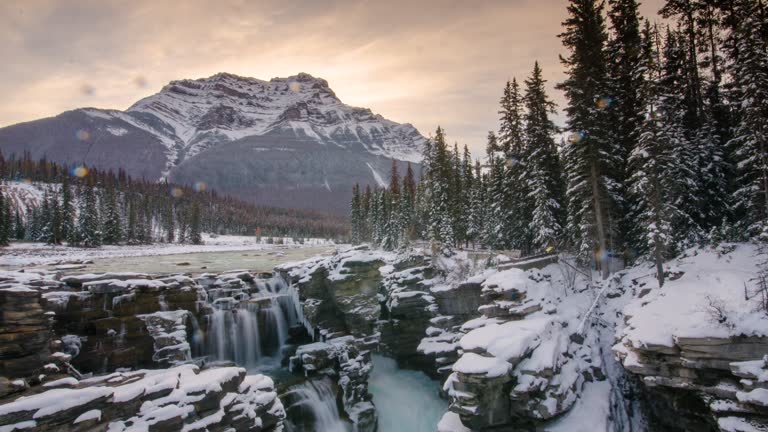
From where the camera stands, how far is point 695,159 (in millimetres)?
23844

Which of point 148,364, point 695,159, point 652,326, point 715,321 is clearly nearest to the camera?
point 715,321

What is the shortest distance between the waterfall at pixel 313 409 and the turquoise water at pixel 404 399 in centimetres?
316

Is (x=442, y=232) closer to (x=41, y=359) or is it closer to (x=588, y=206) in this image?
(x=588, y=206)

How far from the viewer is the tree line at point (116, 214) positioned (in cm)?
7194

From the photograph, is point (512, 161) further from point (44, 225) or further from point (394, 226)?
point (44, 225)

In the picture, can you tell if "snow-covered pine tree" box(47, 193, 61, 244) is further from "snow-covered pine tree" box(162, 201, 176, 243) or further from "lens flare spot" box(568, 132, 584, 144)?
"lens flare spot" box(568, 132, 584, 144)

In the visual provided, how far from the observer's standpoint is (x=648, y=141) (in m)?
20.9

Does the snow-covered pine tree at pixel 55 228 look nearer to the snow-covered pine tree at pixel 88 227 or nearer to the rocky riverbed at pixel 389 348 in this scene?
the snow-covered pine tree at pixel 88 227

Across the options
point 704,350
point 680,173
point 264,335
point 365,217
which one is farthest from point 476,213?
point 365,217

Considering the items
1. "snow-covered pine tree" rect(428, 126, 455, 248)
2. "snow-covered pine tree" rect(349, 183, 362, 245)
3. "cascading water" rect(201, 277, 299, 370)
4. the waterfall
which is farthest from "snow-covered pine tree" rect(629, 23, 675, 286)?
"snow-covered pine tree" rect(349, 183, 362, 245)

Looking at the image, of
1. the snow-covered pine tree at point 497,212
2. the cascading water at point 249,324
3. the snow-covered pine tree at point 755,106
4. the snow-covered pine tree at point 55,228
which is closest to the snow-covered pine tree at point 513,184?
the snow-covered pine tree at point 497,212

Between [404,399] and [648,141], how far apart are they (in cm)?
2124

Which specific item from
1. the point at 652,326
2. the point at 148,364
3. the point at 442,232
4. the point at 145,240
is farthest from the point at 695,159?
the point at 145,240

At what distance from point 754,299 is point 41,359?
26859 mm
